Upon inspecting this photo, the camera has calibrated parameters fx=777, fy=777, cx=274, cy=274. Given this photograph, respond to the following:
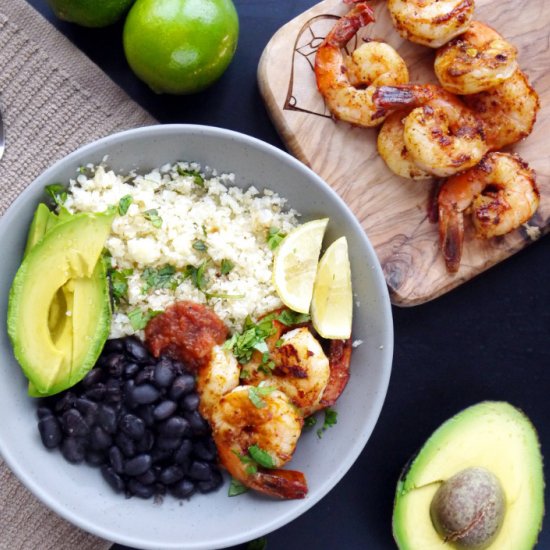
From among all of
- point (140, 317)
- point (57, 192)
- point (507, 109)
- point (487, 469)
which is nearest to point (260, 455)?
point (140, 317)

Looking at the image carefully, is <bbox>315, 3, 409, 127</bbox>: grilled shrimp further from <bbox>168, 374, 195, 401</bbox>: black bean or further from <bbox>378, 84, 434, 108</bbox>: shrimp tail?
<bbox>168, 374, 195, 401</bbox>: black bean

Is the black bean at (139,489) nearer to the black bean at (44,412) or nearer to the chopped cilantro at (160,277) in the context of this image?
the black bean at (44,412)

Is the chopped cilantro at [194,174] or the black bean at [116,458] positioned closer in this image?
the black bean at [116,458]

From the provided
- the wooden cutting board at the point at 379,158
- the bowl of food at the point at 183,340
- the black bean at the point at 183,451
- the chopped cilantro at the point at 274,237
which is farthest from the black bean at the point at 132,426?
the wooden cutting board at the point at 379,158

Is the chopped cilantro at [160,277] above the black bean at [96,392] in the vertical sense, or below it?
above

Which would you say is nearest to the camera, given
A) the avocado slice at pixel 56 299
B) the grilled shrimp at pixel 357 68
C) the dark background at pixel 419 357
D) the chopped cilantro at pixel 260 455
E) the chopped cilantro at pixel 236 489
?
the avocado slice at pixel 56 299

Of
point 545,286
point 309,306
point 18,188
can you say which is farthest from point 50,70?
point 545,286

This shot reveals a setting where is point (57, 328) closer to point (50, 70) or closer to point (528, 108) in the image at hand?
point (50, 70)
